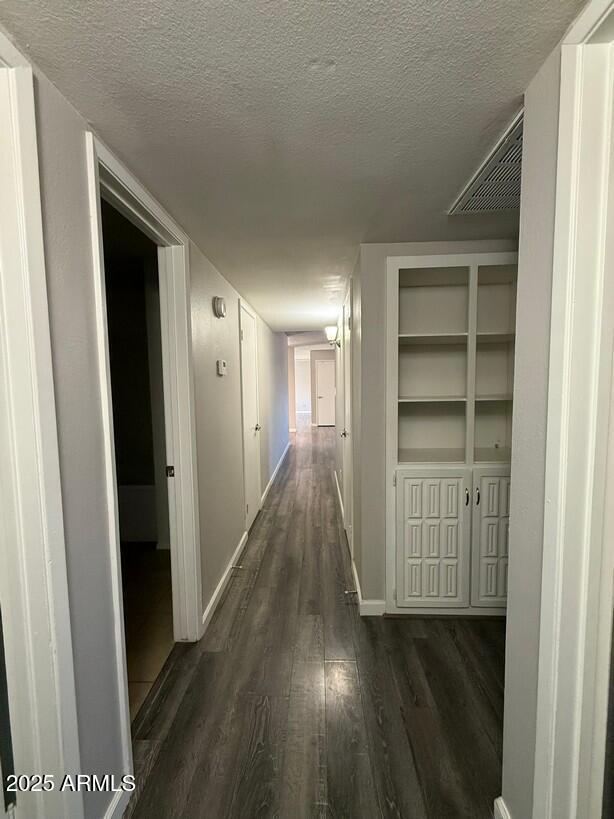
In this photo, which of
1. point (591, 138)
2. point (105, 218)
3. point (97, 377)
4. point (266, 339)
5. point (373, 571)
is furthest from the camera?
point (266, 339)

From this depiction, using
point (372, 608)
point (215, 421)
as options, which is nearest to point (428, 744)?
point (372, 608)

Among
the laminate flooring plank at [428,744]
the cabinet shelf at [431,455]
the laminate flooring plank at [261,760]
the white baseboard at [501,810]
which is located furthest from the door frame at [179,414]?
the white baseboard at [501,810]

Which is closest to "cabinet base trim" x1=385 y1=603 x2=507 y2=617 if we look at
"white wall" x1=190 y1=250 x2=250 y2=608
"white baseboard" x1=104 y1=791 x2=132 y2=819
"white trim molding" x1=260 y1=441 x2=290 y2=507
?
"white wall" x1=190 y1=250 x2=250 y2=608

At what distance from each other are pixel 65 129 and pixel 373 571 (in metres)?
2.44

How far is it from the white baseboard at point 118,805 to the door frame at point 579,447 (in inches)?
50.3

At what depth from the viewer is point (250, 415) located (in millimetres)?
3887

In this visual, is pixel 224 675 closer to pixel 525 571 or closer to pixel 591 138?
pixel 525 571

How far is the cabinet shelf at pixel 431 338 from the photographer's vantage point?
7.00ft

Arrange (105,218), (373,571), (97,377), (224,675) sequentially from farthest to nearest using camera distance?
(373,571)
(105,218)
(224,675)
(97,377)

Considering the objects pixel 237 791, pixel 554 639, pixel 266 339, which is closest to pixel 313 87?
pixel 554 639

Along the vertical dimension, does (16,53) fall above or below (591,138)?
above

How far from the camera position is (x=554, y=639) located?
916 mm

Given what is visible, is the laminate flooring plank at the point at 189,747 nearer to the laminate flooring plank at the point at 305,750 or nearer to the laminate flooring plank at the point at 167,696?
the laminate flooring plank at the point at 167,696

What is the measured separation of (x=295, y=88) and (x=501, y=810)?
226 centimetres
